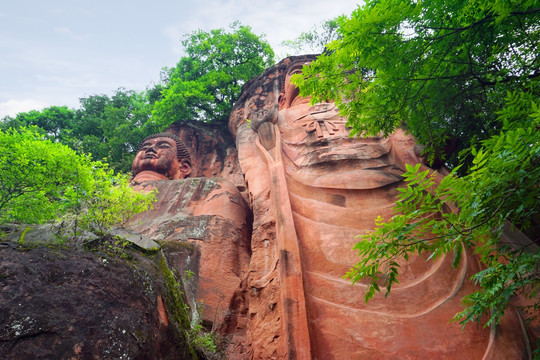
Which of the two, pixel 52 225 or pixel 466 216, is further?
pixel 52 225

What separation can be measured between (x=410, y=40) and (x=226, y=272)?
14.1 feet

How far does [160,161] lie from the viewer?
10.0 m

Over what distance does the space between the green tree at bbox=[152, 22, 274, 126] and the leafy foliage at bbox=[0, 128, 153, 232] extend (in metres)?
7.79

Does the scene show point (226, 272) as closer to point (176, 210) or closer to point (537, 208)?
point (176, 210)

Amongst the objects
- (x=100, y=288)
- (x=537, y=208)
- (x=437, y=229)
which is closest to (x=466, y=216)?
(x=437, y=229)

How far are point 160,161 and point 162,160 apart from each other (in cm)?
7

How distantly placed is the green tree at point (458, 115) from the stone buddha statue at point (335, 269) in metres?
0.33

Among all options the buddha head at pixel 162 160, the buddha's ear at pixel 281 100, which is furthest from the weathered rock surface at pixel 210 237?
the buddha's ear at pixel 281 100

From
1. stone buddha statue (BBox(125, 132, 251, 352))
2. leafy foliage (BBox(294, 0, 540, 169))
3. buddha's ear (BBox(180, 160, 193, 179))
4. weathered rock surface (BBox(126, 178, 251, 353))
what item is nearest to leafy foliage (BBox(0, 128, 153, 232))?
stone buddha statue (BBox(125, 132, 251, 352))

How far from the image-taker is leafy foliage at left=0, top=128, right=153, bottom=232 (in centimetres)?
447

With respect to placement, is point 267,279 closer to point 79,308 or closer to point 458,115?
point 79,308

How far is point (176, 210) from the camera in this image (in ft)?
25.3

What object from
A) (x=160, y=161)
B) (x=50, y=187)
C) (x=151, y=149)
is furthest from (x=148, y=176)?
(x=50, y=187)

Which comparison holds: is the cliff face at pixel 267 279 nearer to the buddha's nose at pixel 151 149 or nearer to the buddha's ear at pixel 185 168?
the buddha's ear at pixel 185 168
